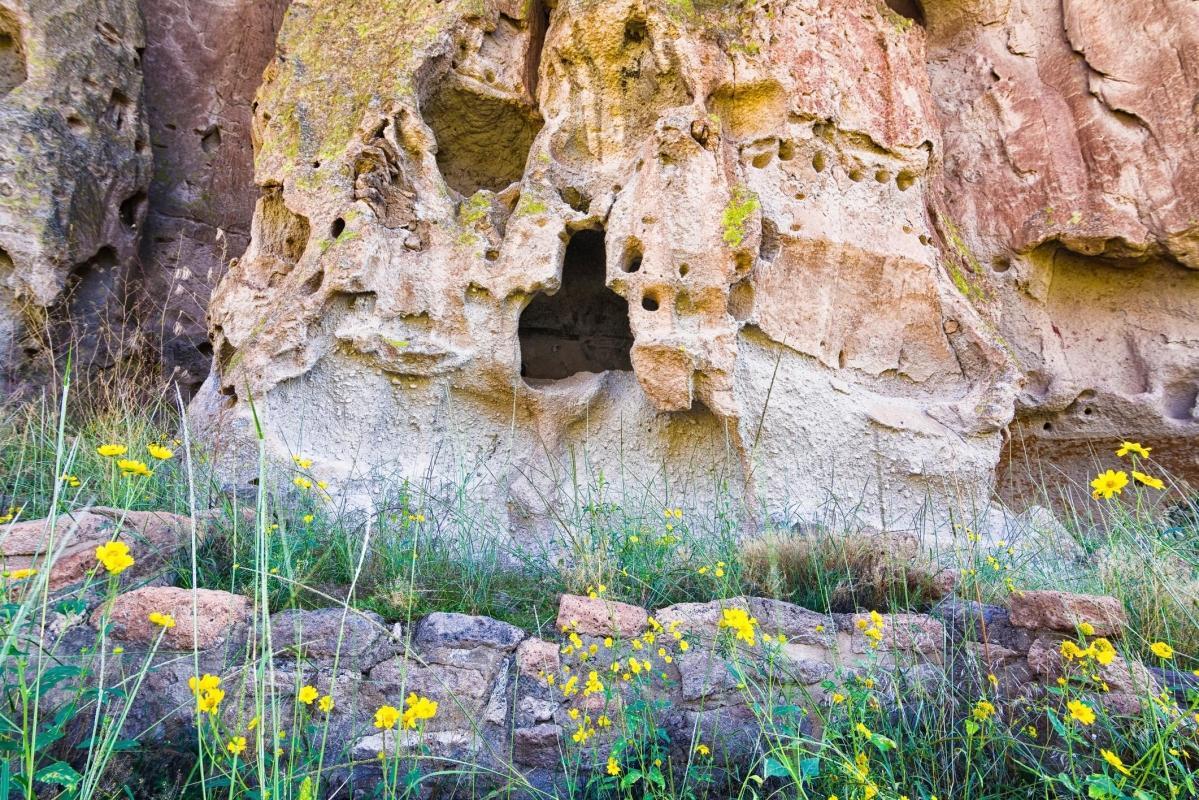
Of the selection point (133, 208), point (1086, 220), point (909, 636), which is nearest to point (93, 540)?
point (909, 636)

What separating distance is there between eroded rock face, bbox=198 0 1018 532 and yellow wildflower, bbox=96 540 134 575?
103 inches

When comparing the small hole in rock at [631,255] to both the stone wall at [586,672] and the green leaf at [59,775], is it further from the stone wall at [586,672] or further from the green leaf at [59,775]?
the green leaf at [59,775]

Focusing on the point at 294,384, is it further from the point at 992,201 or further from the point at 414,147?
the point at 992,201

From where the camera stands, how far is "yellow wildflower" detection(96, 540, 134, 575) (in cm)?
126

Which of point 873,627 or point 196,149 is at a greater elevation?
point 196,149

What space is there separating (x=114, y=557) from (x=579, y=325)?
14.8 ft

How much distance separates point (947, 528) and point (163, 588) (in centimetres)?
393

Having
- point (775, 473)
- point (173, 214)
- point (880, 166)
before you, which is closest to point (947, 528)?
point (775, 473)

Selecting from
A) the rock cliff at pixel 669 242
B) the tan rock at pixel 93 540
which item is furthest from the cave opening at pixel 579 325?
the tan rock at pixel 93 540

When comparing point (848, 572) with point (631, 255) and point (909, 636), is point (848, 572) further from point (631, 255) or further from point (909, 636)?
point (631, 255)

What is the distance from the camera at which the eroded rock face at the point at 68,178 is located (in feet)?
15.1

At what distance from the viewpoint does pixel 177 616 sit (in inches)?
76.9

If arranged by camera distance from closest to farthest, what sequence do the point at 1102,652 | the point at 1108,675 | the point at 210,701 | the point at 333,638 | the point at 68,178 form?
the point at 210,701, the point at 1102,652, the point at 1108,675, the point at 333,638, the point at 68,178

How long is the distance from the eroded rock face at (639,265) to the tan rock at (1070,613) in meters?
1.96
